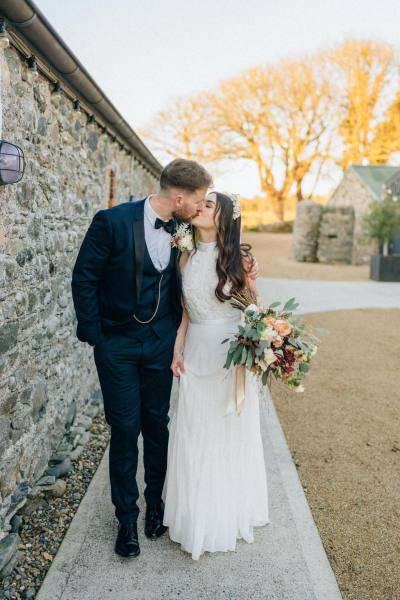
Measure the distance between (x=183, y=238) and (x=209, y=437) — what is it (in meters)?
1.18

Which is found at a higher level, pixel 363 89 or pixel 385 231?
pixel 363 89

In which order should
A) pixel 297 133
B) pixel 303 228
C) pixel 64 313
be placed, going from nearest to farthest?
pixel 64 313 → pixel 303 228 → pixel 297 133

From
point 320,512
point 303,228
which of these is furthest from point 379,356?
point 303,228

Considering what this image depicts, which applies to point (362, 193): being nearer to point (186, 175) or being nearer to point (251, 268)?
point (251, 268)

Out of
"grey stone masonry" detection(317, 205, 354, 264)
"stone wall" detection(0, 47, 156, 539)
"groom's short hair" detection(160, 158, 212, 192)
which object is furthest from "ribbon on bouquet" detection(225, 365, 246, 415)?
"grey stone masonry" detection(317, 205, 354, 264)

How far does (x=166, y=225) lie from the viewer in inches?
121

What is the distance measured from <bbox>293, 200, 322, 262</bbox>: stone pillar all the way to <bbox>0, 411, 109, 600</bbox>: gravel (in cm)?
2095

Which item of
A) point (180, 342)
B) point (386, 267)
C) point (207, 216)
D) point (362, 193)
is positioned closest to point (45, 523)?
point (180, 342)

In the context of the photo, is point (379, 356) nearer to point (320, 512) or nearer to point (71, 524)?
point (320, 512)

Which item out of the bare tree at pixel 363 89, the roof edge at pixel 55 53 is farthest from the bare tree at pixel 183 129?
the roof edge at pixel 55 53

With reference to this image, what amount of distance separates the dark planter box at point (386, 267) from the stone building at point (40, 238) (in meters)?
15.2

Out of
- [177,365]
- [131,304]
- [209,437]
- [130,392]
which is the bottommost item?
[209,437]

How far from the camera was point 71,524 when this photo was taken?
3355 millimetres

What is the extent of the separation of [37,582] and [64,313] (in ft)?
7.21
